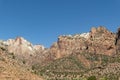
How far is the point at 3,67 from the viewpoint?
7312cm

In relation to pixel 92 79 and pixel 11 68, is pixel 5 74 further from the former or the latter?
pixel 92 79

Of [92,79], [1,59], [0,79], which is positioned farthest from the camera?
[92,79]

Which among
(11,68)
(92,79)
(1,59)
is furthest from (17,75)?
(92,79)

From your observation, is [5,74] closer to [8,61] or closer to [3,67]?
[3,67]

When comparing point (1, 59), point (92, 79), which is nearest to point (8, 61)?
point (1, 59)

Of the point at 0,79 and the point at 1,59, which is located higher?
the point at 1,59

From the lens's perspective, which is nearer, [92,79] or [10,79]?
[10,79]

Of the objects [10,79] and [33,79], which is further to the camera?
[33,79]

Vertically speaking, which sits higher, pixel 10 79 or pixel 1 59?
pixel 1 59

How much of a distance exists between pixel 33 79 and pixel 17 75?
311 inches

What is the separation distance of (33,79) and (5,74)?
37.6 feet

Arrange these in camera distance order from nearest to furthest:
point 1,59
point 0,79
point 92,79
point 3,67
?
1. point 0,79
2. point 3,67
3. point 1,59
4. point 92,79

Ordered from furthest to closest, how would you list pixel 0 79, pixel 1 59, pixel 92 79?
1. pixel 92 79
2. pixel 1 59
3. pixel 0 79

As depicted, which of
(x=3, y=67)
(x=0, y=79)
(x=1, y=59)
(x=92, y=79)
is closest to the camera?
(x=0, y=79)
